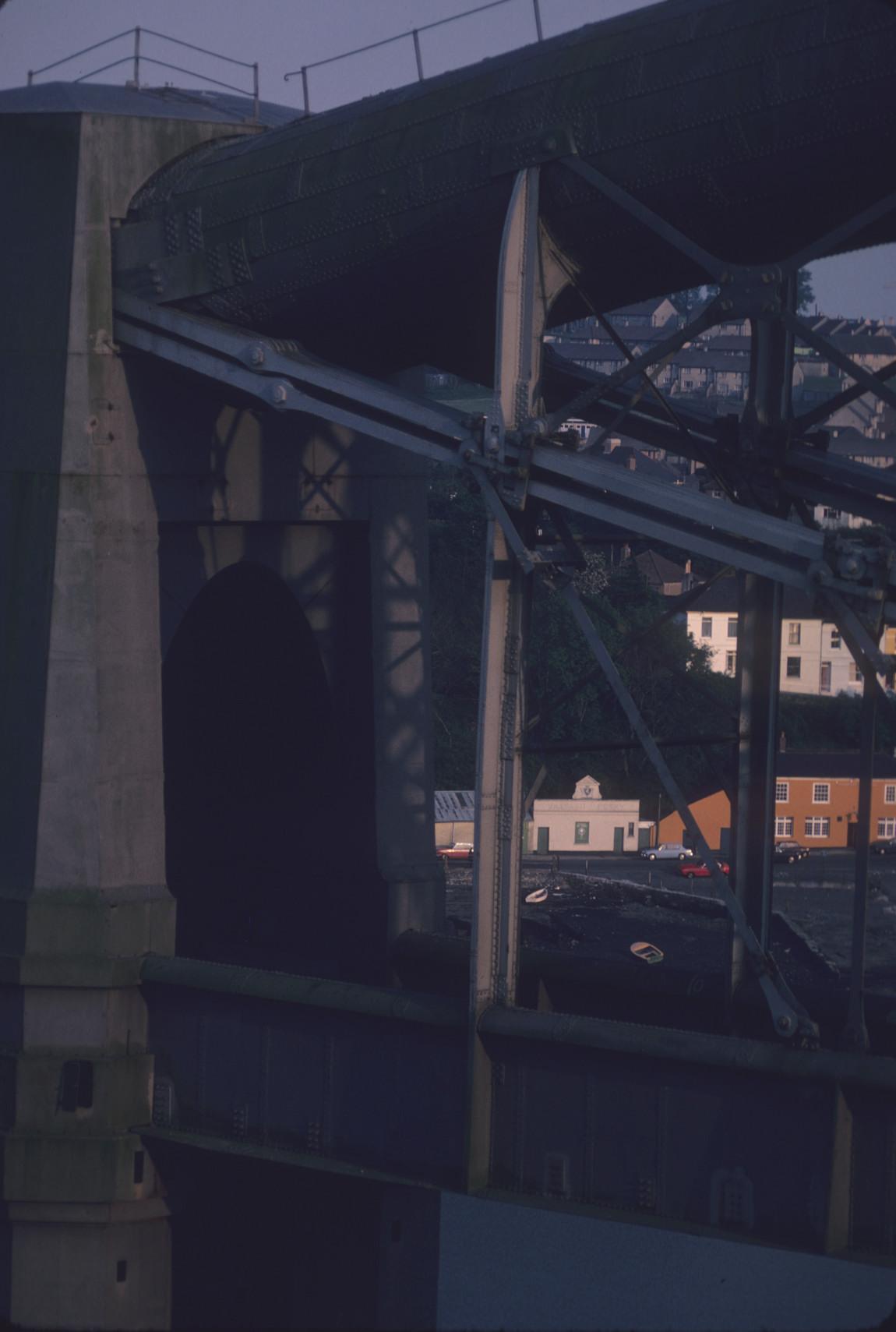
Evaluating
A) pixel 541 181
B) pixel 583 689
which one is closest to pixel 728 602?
pixel 583 689

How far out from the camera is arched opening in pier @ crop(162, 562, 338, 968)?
103 feet

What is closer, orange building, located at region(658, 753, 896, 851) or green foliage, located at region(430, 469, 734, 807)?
orange building, located at region(658, 753, 896, 851)

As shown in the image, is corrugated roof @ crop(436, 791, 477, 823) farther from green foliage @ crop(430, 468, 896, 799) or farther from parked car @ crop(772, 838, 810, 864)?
parked car @ crop(772, 838, 810, 864)

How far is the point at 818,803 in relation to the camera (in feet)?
271

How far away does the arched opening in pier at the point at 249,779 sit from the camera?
31375 mm

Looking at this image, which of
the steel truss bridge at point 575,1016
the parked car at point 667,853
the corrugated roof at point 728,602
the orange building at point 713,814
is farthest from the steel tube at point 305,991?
the corrugated roof at point 728,602

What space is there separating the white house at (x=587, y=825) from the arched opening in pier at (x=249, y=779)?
50357mm

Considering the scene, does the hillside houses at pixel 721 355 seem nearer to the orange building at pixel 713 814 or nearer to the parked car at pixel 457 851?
the orange building at pixel 713 814

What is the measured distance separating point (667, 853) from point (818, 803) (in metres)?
7.33

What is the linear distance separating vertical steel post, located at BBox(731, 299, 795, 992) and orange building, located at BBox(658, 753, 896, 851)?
58.0 metres

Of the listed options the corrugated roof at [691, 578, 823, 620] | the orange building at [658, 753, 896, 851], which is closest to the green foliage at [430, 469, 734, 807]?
the orange building at [658, 753, 896, 851]

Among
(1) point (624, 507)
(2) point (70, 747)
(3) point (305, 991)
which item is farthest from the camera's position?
(2) point (70, 747)

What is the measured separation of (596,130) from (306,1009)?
Answer: 12.0m

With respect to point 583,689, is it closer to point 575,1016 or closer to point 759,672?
point 759,672
